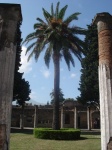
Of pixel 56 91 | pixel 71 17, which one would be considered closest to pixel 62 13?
pixel 71 17

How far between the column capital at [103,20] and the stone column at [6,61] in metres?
2.28

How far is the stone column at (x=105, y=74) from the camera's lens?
619cm

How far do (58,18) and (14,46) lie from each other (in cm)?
1555

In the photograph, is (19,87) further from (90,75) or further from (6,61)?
(6,61)

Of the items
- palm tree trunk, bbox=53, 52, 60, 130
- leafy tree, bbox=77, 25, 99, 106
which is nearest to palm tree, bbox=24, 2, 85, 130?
palm tree trunk, bbox=53, 52, 60, 130

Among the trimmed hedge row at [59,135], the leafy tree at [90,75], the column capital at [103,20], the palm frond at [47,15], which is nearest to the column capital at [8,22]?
the column capital at [103,20]

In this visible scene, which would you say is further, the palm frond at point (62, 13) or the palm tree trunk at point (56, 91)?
the palm frond at point (62, 13)

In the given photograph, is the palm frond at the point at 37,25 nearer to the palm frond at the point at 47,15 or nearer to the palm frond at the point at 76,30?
the palm frond at the point at 47,15

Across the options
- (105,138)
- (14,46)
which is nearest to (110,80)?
(105,138)

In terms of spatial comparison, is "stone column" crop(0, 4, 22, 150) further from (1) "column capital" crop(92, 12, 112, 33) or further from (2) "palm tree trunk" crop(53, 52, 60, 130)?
(2) "palm tree trunk" crop(53, 52, 60, 130)

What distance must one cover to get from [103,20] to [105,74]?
1658mm

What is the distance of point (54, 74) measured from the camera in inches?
833

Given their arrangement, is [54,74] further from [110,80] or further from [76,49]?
[110,80]

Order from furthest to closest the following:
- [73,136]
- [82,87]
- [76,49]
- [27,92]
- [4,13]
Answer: [27,92]
[82,87]
[76,49]
[73,136]
[4,13]
